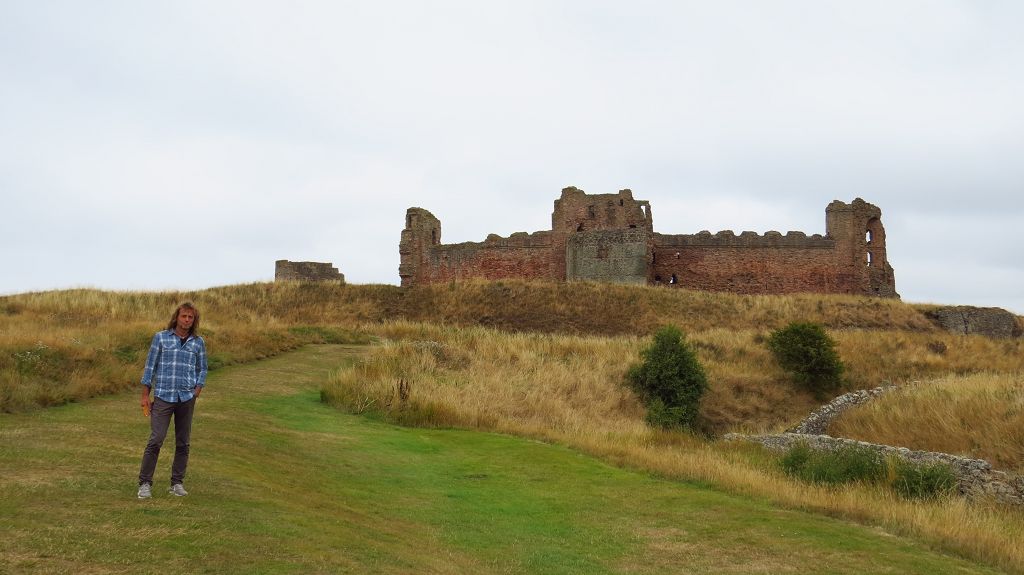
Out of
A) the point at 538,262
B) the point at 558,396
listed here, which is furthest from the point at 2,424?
the point at 538,262

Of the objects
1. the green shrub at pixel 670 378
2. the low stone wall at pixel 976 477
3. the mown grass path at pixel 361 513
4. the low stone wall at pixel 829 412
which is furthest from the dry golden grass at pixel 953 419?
the mown grass path at pixel 361 513

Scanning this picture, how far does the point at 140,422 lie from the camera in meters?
A: 11.0

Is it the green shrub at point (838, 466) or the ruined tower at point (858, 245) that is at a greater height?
the ruined tower at point (858, 245)

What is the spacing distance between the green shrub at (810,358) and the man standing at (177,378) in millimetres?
20751

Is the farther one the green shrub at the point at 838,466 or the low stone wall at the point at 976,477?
the green shrub at the point at 838,466

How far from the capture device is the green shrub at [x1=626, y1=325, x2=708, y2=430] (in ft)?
69.6

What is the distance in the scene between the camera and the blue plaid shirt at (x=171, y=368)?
7.77 metres

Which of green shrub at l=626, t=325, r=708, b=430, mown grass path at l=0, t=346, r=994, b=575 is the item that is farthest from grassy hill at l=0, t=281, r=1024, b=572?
mown grass path at l=0, t=346, r=994, b=575

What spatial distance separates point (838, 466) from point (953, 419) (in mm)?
5904

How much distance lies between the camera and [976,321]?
36.4 metres

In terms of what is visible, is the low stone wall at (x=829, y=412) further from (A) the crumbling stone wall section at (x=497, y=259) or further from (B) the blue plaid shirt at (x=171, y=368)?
(A) the crumbling stone wall section at (x=497, y=259)

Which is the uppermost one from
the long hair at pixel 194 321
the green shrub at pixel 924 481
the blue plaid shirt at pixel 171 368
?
the long hair at pixel 194 321

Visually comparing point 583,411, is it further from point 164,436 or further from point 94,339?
point 164,436

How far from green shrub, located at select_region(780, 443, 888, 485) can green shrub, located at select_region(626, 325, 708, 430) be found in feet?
22.4
